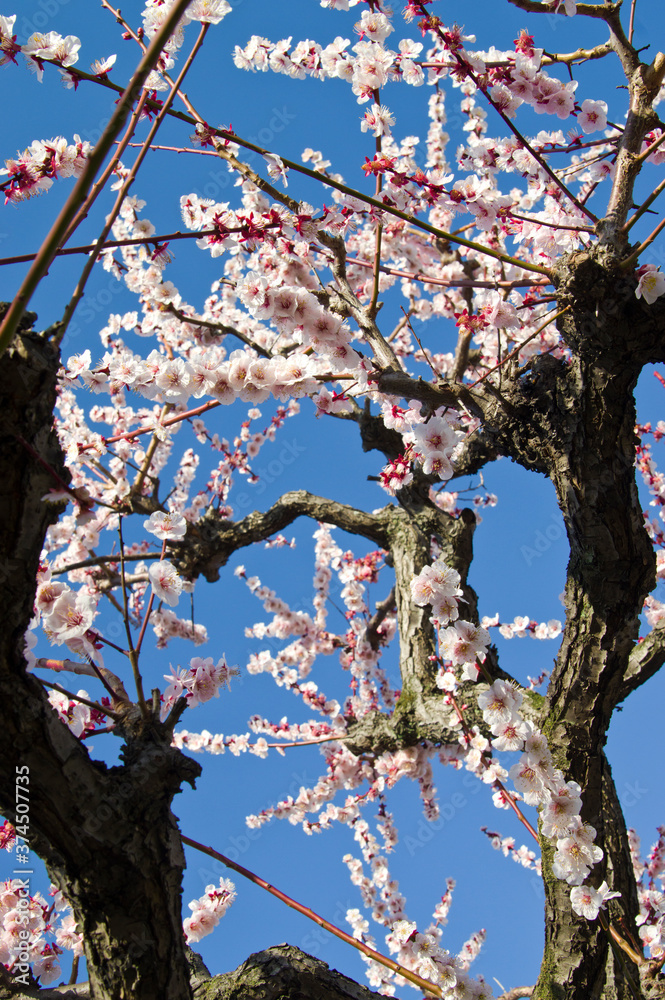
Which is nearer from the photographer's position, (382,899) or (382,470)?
(382,470)

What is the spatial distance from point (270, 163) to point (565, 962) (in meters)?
3.56

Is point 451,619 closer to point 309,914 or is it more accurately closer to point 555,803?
point 555,803

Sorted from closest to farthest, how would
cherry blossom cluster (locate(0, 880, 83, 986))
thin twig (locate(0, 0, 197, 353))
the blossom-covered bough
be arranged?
thin twig (locate(0, 0, 197, 353)), the blossom-covered bough, cherry blossom cluster (locate(0, 880, 83, 986))

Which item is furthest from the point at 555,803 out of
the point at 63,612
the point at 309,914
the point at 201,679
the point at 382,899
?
the point at 382,899

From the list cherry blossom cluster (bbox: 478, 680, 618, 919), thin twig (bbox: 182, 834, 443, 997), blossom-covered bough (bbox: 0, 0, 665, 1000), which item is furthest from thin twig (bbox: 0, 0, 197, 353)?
cherry blossom cluster (bbox: 478, 680, 618, 919)

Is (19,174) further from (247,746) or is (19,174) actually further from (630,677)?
(247,746)

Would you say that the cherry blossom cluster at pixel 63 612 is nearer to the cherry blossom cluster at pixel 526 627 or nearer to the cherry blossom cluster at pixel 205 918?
the cherry blossom cluster at pixel 205 918

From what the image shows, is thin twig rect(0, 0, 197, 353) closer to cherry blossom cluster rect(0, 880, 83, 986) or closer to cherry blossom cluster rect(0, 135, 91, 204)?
cherry blossom cluster rect(0, 135, 91, 204)

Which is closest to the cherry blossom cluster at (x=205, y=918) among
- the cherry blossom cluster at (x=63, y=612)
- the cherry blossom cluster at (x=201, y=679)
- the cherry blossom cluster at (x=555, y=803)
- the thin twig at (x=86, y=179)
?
the cherry blossom cluster at (x=201, y=679)

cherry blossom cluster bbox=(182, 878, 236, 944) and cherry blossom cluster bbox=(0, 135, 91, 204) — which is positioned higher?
cherry blossom cluster bbox=(0, 135, 91, 204)

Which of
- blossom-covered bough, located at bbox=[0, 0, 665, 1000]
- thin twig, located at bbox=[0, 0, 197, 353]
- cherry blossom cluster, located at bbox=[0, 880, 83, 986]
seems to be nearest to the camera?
thin twig, located at bbox=[0, 0, 197, 353]

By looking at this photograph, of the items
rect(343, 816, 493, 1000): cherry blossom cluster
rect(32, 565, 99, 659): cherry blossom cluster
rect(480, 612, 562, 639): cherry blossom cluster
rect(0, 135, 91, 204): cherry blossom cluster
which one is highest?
rect(0, 135, 91, 204): cherry blossom cluster

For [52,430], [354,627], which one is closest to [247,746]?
[354,627]

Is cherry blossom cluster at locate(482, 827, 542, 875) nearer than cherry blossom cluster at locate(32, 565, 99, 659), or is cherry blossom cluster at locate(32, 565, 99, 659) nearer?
cherry blossom cluster at locate(32, 565, 99, 659)
